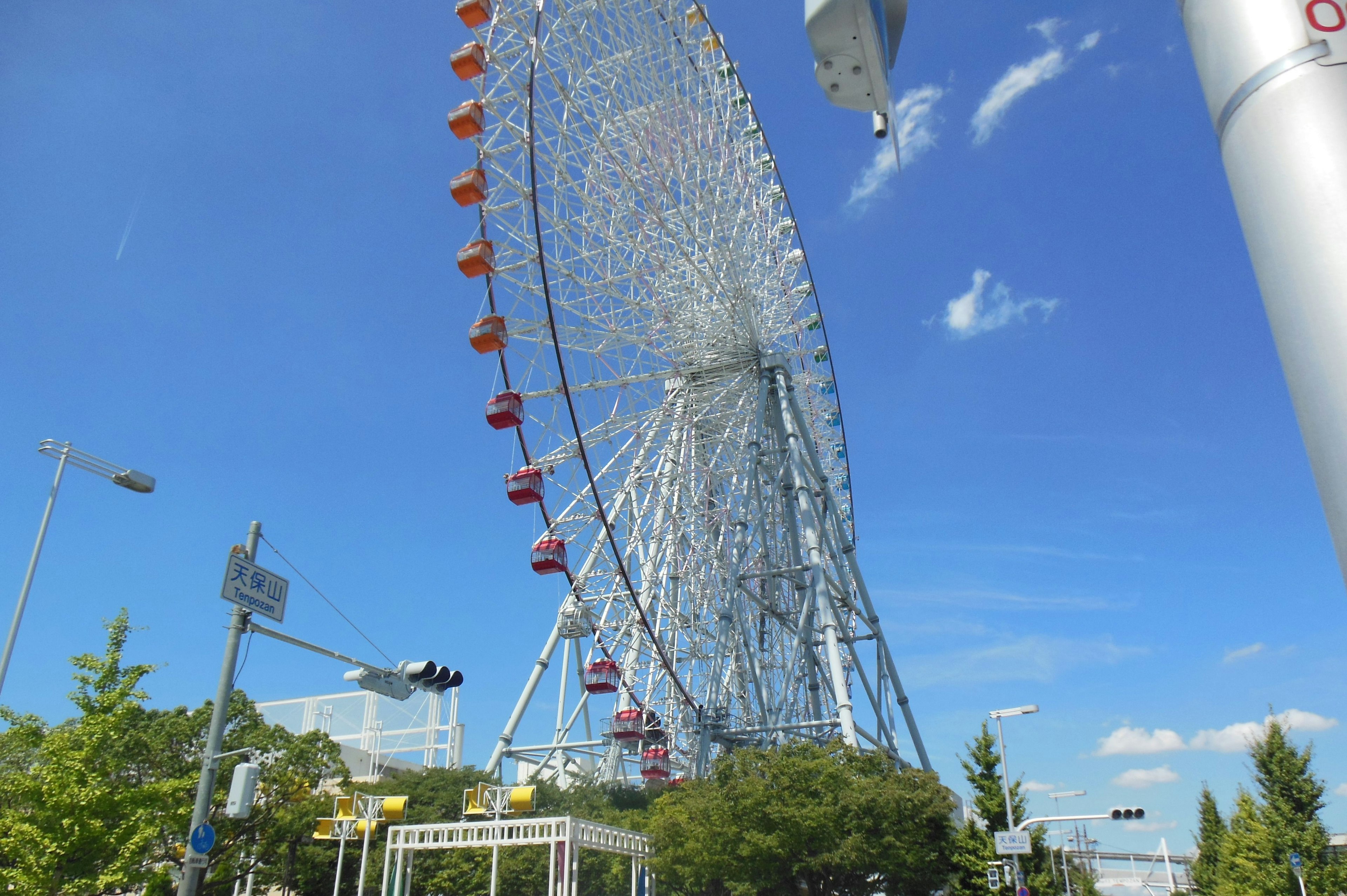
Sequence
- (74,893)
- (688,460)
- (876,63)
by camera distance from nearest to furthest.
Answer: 1. (876,63)
2. (74,893)
3. (688,460)

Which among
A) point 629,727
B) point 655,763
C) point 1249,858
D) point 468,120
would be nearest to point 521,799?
point 629,727

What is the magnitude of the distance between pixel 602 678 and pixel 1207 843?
110ft

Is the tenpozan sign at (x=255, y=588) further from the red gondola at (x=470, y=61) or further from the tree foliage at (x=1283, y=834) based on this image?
the tree foliage at (x=1283, y=834)

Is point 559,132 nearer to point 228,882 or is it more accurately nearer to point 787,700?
point 787,700

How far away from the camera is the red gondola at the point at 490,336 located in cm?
3141

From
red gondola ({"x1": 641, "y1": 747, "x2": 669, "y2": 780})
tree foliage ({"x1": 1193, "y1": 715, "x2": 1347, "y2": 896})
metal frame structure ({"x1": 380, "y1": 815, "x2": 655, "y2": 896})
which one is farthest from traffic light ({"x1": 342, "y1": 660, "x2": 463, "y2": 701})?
tree foliage ({"x1": 1193, "y1": 715, "x2": 1347, "y2": 896})

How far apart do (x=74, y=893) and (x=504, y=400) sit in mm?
18392

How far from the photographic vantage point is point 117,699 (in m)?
20.6

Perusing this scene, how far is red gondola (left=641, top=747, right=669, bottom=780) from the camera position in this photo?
33.3 m

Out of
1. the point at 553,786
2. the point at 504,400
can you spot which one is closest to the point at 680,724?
the point at 553,786

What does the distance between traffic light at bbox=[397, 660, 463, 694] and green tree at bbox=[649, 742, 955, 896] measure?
44.0 ft

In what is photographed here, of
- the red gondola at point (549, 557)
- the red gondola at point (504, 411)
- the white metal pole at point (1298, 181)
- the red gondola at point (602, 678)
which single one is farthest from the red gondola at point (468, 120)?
the white metal pole at point (1298, 181)

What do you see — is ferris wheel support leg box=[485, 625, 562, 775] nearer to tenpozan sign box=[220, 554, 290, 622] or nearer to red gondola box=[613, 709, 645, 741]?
red gondola box=[613, 709, 645, 741]

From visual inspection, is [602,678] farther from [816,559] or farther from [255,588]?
[255,588]
